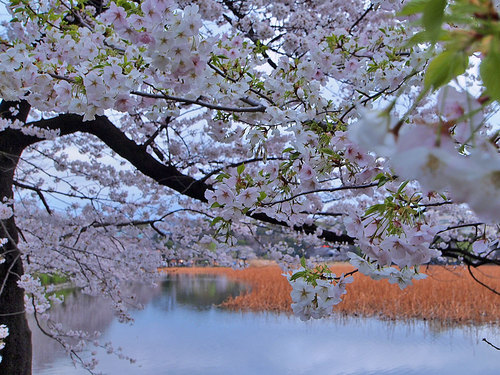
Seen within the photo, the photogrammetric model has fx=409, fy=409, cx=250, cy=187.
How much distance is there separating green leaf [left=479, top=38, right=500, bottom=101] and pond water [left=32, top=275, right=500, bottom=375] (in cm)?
421

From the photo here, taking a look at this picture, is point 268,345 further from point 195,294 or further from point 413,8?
point 413,8

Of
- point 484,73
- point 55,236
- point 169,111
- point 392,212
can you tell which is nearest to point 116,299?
point 55,236

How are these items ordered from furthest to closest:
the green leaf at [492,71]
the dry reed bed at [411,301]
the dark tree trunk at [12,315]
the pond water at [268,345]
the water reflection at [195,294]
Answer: the water reflection at [195,294], the dry reed bed at [411,301], the pond water at [268,345], the dark tree trunk at [12,315], the green leaf at [492,71]

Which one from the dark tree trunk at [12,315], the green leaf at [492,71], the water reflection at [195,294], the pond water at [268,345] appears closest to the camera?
the green leaf at [492,71]

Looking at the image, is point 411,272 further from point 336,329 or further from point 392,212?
point 336,329

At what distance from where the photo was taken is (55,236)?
3434 millimetres

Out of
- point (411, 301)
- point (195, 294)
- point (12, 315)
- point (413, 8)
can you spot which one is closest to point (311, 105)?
point (413, 8)

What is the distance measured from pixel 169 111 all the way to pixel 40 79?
53cm

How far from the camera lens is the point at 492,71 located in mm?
297

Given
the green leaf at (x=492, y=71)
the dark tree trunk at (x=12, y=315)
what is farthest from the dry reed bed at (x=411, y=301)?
the green leaf at (x=492, y=71)

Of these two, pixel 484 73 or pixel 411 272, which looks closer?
pixel 484 73

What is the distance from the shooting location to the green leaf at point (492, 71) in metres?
0.27

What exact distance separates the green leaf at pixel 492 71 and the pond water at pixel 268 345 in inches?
166

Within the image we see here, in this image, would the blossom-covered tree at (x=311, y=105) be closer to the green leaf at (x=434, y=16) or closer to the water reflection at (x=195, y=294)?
the green leaf at (x=434, y=16)
